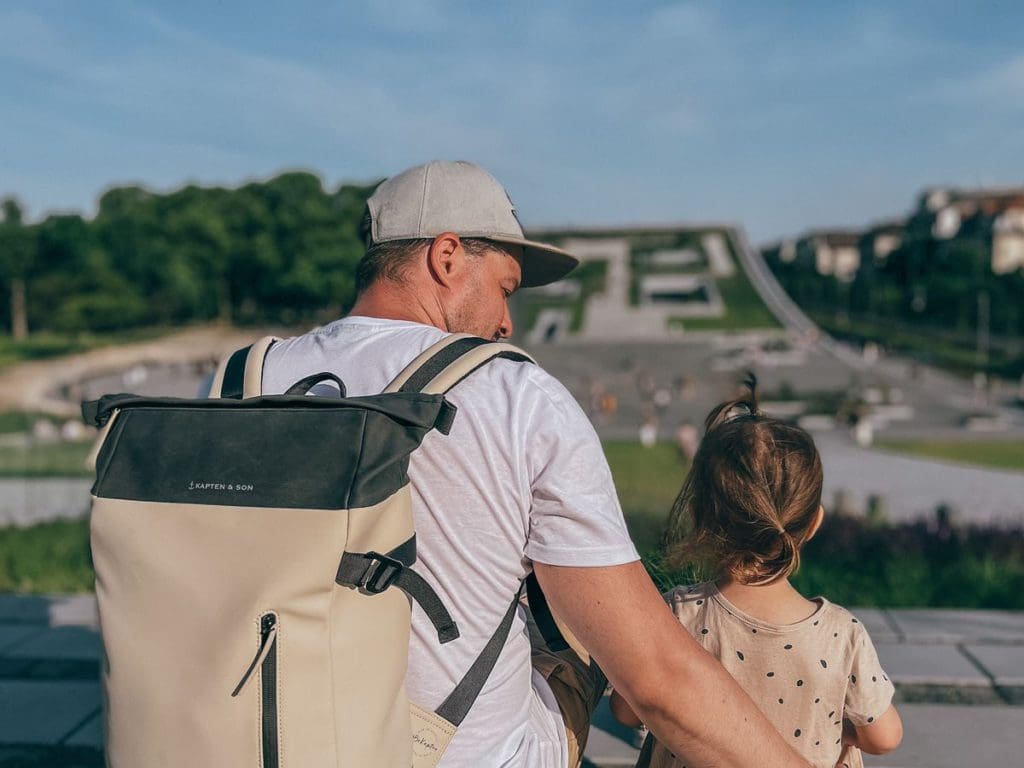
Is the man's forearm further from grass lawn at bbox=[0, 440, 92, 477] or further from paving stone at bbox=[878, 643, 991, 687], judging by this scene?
grass lawn at bbox=[0, 440, 92, 477]

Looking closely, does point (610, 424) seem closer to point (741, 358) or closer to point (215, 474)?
point (741, 358)

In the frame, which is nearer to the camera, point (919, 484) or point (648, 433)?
point (919, 484)

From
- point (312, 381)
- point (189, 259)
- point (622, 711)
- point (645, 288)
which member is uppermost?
point (189, 259)

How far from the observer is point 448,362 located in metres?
1.51

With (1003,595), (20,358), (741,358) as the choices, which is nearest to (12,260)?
(20,358)

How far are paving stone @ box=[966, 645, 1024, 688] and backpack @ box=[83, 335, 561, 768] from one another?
12.3ft

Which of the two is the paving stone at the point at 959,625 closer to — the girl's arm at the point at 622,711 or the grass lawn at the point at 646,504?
the grass lawn at the point at 646,504

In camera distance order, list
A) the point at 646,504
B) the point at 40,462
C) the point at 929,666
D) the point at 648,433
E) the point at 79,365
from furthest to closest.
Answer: the point at 79,365 < the point at 648,433 < the point at 40,462 < the point at 646,504 < the point at 929,666

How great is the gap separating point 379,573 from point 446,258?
2.08 ft

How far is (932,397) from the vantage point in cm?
2900

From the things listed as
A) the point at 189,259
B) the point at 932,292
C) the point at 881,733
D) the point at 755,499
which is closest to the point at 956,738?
the point at 881,733

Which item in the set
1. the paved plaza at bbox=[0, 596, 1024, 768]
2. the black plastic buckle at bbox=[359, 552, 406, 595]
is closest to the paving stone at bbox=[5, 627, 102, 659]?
the paved plaza at bbox=[0, 596, 1024, 768]

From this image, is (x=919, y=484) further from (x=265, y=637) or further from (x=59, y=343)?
(x=59, y=343)

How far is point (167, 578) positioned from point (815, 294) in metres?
87.5
